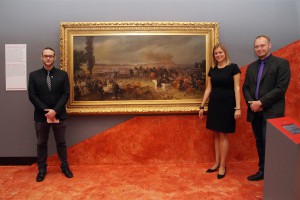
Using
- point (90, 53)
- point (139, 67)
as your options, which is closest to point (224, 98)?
point (139, 67)

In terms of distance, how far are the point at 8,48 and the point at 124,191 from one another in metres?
2.71

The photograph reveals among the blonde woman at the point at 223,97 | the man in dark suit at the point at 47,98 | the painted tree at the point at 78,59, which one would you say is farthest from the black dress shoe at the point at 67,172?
the blonde woman at the point at 223,97

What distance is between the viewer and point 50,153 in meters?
4.16

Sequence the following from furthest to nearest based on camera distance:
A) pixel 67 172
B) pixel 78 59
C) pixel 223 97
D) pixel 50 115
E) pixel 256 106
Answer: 1. pixel 78 59
2. pixel 67 172
3. pixel 223 97
4. pixel 50 115
5. pixel 256 106

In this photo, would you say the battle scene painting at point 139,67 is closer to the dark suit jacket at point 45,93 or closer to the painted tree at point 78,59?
the painted tree at point 78,59

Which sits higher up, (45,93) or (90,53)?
(90,53)

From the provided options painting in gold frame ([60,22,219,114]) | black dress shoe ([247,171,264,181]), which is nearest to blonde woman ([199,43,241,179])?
black dress shoe ([247,171,264,181])

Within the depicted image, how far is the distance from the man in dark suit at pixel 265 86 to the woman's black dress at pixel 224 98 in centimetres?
21

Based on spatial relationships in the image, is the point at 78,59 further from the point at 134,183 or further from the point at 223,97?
the point at 223,97

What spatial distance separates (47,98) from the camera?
3508mm

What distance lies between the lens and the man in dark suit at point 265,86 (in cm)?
320

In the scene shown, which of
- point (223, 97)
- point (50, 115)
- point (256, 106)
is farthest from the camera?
point (223, 97)

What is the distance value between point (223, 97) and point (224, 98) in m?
0.02

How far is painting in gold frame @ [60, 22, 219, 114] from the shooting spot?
158 inches
